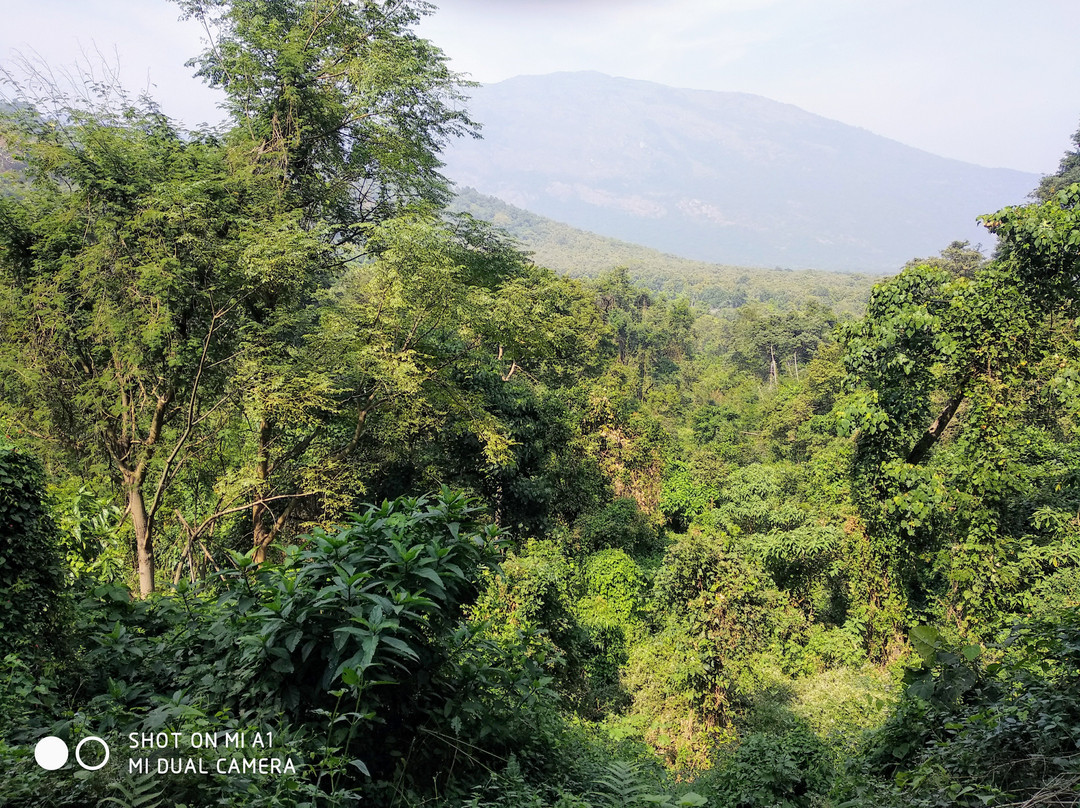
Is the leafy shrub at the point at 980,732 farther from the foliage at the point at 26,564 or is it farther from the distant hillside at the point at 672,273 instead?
the distant hillside at the point at 672,273

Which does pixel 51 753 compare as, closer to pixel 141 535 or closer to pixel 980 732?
pixel 980 732

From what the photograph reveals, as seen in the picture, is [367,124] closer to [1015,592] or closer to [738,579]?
[738,579]

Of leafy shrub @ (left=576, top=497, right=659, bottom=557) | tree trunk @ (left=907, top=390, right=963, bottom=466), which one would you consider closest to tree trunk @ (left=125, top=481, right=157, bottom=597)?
leafy shrub @ (left=576, top=497, right=659, bottom=557)

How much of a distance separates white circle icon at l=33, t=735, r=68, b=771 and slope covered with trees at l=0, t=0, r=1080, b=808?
35 mm

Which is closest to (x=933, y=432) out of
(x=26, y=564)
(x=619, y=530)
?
(x=619, y=530)

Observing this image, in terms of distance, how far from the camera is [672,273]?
4269 inches

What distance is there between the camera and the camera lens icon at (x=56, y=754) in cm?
171

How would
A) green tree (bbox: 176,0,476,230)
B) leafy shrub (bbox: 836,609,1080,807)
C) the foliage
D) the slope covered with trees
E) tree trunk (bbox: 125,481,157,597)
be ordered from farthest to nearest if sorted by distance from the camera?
green tree (bbox: 176,0,476,230)
tree trunk (bbox: 125,481,157,597)
the foliage
leafy shrub (bbox: 836,609,1080,807)
the slope covered with trees

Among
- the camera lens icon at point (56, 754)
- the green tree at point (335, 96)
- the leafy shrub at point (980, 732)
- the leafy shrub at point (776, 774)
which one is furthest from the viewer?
the green tree at point (335, 96)

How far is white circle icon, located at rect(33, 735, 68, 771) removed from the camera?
1.73 meters

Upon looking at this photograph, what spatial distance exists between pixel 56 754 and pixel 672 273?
371 ft

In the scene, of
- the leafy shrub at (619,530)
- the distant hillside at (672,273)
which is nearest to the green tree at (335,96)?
the leafy shrub at (619,530)

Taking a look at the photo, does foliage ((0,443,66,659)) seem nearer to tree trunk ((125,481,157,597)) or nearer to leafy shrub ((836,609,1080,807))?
leafy shrub ((836,609,1080,807))

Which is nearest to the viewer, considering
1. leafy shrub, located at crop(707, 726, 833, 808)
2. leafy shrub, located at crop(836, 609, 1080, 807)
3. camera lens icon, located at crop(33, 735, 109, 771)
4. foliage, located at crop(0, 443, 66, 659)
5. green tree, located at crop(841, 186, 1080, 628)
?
camera lens icon, located at crop(33, 735, 109, 771)
